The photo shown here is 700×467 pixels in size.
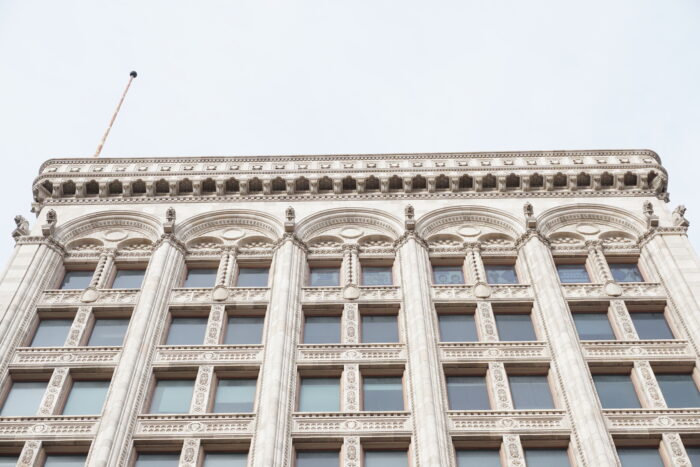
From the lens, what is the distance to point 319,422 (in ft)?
102

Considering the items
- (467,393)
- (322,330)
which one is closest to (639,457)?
(467,393)

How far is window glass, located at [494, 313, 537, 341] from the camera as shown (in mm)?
35375

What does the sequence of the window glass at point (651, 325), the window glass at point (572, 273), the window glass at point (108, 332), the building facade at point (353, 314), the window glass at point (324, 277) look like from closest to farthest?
the building facade at point (353, 314) < the window glass at point (651, 325) < the window glass at point (108, 332) < the window glass at point (572, 273) < the window glass at point (324, 277)

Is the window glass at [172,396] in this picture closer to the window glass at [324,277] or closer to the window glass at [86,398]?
the window glass at [86,398]

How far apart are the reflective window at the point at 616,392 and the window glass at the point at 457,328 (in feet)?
16.5

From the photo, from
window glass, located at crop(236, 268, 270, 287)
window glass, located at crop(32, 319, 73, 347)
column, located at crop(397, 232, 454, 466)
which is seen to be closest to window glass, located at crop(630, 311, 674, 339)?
column, located at crop(397, 232, 454, 466)

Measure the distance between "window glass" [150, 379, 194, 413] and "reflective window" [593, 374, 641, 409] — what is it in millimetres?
14927

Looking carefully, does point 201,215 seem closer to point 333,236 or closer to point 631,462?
point 333,236

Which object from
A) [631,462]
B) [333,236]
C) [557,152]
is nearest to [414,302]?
[333,236]

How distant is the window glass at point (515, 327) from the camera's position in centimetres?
3538

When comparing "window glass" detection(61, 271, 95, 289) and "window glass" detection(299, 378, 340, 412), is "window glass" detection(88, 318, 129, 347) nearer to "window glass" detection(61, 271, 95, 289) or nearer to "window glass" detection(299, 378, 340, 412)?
"window glass" detection(61, 271, 95, 289)

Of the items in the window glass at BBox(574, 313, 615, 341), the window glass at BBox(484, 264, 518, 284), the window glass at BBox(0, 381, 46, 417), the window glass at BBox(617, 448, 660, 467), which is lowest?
the window glass at BBox(617, 448, 660, 467)

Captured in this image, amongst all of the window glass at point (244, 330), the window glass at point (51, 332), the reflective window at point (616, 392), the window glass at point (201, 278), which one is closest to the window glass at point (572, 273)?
the reflective window at point (616, 392)

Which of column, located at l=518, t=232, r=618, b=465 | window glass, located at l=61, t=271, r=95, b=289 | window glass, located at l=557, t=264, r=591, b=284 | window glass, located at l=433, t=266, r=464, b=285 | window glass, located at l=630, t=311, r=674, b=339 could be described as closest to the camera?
column, located at l=518, t=232, r=618, b=465
